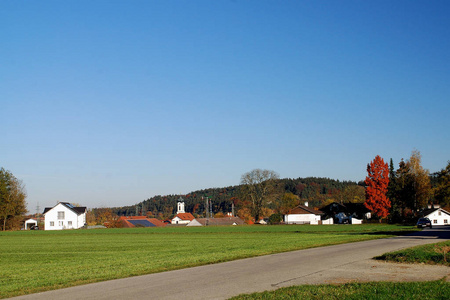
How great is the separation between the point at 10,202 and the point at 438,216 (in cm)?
10393

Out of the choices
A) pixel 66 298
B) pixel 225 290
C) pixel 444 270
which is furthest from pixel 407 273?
pixel 66 298

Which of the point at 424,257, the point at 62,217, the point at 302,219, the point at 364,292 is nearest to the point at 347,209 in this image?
the point at 302,219

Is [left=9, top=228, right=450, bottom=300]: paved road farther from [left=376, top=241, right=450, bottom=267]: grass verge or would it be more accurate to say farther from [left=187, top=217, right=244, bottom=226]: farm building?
[left=187, top=217, right=244, bottom=226]: farm building

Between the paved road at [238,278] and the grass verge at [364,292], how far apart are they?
125 centimetres

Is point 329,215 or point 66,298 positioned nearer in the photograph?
point 66,298

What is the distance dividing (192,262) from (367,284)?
9734 mm

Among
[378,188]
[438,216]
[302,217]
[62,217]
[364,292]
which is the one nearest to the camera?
[364,292]

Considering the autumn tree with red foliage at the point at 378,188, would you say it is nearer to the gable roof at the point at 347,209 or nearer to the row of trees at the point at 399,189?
the row of trees at the point at 399,189

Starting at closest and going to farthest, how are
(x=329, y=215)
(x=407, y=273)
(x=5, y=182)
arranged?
(x=407, y=273), (x=5, y=182), (x=329, y=215)

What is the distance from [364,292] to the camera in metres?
10.8

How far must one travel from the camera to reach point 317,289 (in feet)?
37.4

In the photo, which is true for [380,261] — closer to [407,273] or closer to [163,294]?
[407,273]

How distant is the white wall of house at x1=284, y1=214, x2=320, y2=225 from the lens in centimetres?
10962

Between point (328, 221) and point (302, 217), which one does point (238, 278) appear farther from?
point (328, 221)
